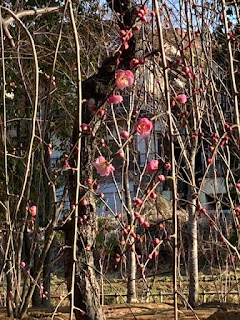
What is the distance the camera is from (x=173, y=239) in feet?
3.40

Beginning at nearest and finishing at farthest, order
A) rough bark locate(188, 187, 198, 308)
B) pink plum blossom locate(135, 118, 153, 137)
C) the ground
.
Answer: pink plum blossom locate(135, 118, 153, 137), the ground, rough bark locate(188, 187, 198, 308)

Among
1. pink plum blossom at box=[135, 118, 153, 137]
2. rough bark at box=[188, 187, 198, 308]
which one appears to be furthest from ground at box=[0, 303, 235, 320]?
pink plum blossom at box=[135, 118, 153, 137]

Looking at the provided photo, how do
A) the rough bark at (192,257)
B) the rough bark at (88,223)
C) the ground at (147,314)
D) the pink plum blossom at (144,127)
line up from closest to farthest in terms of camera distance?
the pink plum blossom at (144,127) → the rough bark at (88,223) → the ground at (147,314) → the rough bark at (192,257)

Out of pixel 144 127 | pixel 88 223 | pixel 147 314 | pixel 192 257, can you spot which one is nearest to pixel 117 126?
pixel 88 223

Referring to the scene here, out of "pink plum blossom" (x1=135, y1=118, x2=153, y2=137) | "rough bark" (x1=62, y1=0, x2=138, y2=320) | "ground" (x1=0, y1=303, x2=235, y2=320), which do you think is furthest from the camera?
"ground" (x1=0, y1=303, x2=235, y2=320)

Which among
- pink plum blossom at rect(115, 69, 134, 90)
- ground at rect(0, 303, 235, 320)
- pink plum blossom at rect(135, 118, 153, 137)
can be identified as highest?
pink plum blossom at rect(115, 69, 134, 90)

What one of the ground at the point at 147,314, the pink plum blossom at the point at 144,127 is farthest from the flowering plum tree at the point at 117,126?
the ground at the point at 147,314

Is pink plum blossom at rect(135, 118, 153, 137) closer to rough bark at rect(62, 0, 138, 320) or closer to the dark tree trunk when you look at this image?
rough bark at rect(62, 0, 138, 320)

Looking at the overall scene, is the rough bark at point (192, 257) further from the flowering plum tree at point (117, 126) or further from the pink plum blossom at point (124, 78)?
the pink plum blossom at point (124, 78)

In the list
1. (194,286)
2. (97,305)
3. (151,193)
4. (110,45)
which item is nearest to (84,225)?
(97,305)

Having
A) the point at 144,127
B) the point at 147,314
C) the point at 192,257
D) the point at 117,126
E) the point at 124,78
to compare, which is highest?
the point at 117,126

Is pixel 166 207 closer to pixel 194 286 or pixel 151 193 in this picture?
pixel 194 286

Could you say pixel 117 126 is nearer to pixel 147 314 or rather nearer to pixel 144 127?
pixel 147 314

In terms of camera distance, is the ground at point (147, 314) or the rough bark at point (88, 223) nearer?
the rough bark at point (88, 223)
